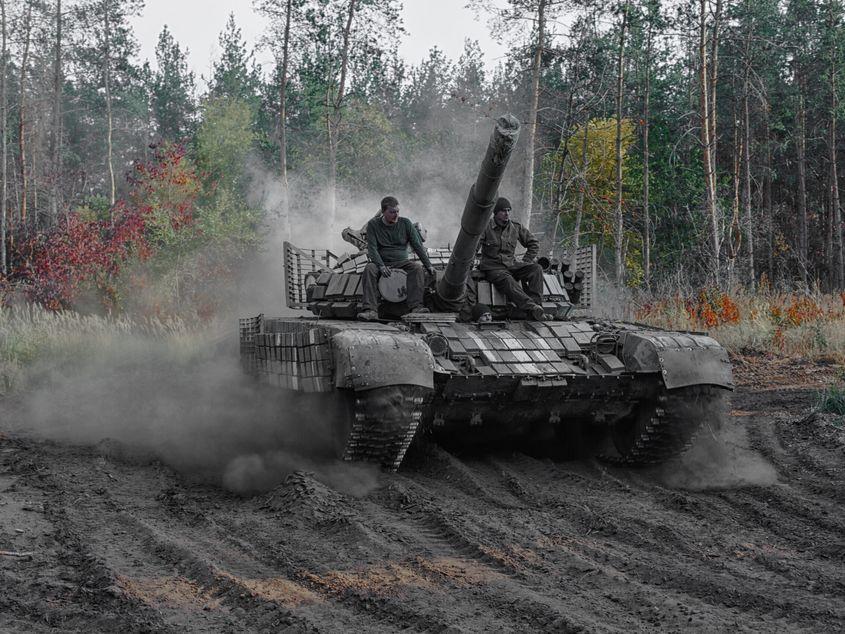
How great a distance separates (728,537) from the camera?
664 centimetres

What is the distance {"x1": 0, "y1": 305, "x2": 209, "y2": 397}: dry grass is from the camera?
1561 centimetres

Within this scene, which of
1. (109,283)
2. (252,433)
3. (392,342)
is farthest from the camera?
(109,283)

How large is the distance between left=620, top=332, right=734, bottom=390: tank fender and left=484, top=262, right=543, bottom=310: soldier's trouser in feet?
3.96

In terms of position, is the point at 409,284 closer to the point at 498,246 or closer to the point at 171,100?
the point at 498,246

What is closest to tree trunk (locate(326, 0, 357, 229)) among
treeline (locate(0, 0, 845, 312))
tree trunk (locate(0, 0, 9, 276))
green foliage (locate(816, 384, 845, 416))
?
treeline (locate(0, 0, 845, 312))

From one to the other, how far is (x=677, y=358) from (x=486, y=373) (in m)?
1.67

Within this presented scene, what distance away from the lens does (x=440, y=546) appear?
6281mm

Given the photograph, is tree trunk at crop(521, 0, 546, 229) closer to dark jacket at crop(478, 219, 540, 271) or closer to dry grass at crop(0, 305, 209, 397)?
dry grass at crop(0, 305, 209, 397)

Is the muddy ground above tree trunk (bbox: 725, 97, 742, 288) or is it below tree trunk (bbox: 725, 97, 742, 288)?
below

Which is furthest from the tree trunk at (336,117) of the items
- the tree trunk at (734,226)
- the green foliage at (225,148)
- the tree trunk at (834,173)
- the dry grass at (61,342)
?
the tree trunk at (834,173)

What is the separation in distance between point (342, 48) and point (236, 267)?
5787mm

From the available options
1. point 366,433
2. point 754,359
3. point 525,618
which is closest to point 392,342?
point 366,433

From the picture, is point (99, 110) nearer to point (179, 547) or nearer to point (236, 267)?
point (236, 267)

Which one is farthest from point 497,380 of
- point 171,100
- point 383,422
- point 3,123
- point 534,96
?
point 171,100
